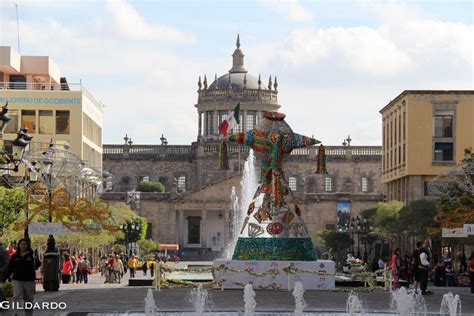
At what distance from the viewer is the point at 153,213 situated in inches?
5241

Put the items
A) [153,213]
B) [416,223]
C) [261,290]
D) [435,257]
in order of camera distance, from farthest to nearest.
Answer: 1. [153,213]
2. [416,223]
3. [435,257]
4. [261,290]

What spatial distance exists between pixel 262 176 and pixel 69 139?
4529cm

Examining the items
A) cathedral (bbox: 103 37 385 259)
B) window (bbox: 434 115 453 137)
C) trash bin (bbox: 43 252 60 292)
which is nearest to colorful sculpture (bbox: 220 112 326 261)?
trash bin (bbox: 43 252 60 292)

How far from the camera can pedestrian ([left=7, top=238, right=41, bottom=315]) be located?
26.1 meters

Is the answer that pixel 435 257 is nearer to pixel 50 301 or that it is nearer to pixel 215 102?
pixel 50 301

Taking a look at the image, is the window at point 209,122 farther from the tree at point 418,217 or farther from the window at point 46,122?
the tree at point 418,217

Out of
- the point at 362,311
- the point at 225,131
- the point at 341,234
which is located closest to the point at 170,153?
the point at 225,131

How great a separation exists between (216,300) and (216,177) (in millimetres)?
105179

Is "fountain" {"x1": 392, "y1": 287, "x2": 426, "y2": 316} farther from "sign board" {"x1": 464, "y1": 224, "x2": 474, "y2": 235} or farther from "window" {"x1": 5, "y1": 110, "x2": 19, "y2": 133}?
"window" {"x1": 5, "y1": 110, "x2": 19, "y2": 133}

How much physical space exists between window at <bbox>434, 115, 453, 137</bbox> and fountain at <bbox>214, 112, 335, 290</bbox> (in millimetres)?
46006

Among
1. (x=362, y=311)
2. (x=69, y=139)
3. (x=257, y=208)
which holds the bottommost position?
(x=362, y=311)

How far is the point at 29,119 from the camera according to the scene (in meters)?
84.9

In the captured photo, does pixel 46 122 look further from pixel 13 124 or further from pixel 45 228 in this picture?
pixel 45 228

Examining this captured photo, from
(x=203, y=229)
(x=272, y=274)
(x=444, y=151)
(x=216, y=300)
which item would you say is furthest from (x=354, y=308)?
(x=203, y=229)
